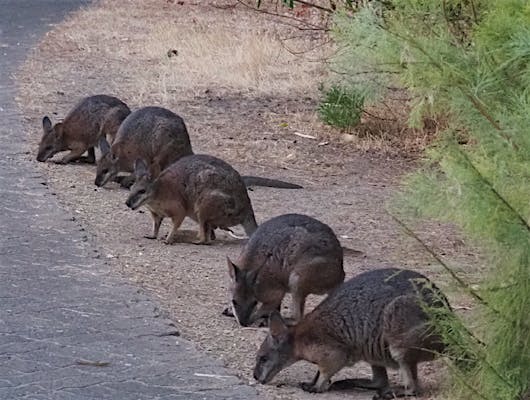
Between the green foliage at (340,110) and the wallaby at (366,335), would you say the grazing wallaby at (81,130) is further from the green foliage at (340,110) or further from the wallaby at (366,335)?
the wallaby at (366,335)

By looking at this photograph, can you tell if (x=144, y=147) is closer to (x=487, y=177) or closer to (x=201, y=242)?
(x=201, y=242)

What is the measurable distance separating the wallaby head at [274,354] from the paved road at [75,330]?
150mm

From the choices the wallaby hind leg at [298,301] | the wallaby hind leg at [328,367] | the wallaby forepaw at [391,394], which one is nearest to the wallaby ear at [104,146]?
the wallaby hind leg at [298,301]

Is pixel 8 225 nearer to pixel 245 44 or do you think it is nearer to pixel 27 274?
pixel 27 274

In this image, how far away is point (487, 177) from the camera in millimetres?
4668

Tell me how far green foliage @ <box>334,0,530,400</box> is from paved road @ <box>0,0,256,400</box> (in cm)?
144

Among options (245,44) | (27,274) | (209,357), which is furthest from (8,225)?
(245,44)

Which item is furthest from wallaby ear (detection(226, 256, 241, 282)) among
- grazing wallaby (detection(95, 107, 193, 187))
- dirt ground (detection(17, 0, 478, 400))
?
grazing wallaby (detection(95, 107, 193, 187))

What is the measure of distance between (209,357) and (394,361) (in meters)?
1.07

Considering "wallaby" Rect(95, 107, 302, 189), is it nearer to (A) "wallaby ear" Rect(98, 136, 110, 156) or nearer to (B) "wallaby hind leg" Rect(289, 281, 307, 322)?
(A) "wallaby ear" Rect(98, 136, 110, 156)

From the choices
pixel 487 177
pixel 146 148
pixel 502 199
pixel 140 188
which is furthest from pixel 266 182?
pixel 502 199

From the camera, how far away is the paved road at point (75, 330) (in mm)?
5871

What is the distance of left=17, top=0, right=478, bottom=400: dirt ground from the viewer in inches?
289

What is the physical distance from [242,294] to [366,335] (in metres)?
1.32
